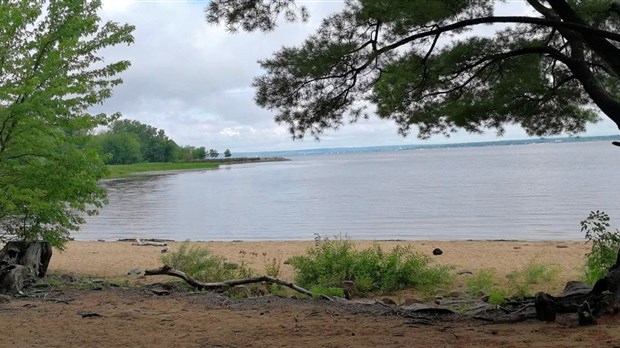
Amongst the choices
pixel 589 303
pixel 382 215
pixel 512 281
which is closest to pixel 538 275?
pixel 512 281

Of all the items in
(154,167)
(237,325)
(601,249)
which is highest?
(601,249)

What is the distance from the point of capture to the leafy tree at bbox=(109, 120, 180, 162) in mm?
144875

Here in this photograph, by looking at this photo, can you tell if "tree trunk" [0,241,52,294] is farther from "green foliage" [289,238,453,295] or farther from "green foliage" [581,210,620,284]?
"green foliage" [581,210,620,284]

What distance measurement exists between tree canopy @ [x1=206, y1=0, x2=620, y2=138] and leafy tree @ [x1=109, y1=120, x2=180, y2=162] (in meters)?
140

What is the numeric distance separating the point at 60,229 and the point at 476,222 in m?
18.8

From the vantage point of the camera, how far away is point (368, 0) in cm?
667

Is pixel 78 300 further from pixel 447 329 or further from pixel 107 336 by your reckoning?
pixel 447 329

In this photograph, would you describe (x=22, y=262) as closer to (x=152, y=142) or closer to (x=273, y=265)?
(x=273, y=265)

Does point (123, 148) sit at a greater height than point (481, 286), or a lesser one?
greater

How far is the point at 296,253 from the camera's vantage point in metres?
17.0

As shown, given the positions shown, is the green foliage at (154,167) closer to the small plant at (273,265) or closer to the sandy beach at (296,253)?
the sandy beach at (296,253)

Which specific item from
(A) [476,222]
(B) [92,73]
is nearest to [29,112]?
(B) [92,73]

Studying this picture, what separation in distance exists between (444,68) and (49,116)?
643 cm

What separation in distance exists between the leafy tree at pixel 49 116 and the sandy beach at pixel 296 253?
6.91 feet
